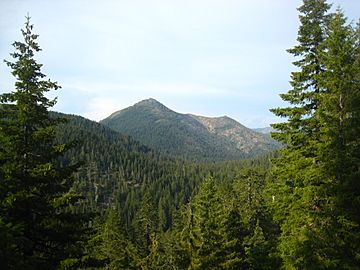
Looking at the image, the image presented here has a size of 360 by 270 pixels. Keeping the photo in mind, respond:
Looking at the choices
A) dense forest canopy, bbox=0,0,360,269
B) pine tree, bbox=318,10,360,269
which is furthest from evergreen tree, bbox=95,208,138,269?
pine tree, bbox=318,10,360,269

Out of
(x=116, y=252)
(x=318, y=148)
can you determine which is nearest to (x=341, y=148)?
(x=318, y=148)

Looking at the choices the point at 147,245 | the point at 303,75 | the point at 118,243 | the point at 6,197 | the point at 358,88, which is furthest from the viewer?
the point at 147,245

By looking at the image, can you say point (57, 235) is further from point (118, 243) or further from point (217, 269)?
point (118, 243)

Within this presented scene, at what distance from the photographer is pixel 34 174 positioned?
560 inches

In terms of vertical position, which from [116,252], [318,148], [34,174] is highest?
[318,148]

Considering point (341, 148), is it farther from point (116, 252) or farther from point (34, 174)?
point (116, 252)

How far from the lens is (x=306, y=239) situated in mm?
14516

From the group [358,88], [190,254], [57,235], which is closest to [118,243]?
[190,254]

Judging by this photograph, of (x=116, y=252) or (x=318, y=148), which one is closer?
(x=318, y=148)

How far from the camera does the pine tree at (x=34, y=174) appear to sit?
45.5 feet

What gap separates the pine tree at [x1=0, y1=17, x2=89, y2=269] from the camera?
45.5ft

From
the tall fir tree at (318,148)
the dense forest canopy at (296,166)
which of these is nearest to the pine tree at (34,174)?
the dense forest canopy at (296,166)

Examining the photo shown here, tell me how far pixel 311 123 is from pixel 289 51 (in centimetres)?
406

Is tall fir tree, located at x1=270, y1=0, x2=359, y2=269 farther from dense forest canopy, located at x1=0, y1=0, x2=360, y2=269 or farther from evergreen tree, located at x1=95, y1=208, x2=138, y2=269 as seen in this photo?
evergreen tree, located at x1=95, y1=208, x2=138, y2=269
